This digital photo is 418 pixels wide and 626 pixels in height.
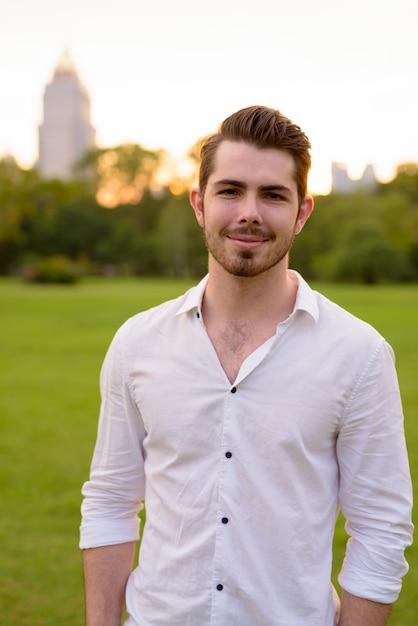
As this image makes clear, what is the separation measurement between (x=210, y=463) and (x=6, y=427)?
276 inches

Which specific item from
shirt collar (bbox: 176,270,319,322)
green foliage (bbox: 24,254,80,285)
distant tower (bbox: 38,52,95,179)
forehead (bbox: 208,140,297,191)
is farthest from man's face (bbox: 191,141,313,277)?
distant tower (bbox: 38,52,95,179)

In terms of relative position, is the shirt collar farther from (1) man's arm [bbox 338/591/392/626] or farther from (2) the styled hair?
(1) man's arm [bbox 338/591/392/626]

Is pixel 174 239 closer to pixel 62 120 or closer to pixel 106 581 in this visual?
pixel 106 581

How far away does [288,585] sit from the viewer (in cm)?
181

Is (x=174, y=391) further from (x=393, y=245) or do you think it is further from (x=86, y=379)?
(x=393, y=245)

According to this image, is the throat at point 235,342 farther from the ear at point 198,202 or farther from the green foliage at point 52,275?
the green foliage at point 52,275

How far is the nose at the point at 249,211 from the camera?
184 cm

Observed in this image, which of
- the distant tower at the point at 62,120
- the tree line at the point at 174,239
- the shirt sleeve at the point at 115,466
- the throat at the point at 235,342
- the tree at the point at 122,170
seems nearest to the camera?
the throat at the point at 235,342

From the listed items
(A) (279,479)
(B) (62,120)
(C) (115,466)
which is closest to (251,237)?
(A) (279,479)

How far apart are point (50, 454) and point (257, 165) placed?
5.97m

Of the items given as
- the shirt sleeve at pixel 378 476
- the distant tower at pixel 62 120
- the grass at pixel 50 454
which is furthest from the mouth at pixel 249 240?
the distant tower at pixel 62 120

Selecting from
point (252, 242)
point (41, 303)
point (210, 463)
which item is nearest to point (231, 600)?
point (210, 463)

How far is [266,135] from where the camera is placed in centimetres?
186

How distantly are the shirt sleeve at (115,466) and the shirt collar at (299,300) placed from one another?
0.21 meters
